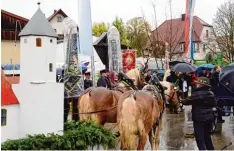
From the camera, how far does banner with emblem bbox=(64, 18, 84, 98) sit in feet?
36.1

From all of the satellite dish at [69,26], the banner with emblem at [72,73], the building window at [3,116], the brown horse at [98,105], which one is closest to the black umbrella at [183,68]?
the satellite dish at [69,26]

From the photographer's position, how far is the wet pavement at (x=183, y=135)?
1010cm

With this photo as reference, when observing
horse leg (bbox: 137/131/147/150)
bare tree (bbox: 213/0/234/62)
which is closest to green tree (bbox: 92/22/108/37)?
bare tree (bbox: 213/0/234/62)

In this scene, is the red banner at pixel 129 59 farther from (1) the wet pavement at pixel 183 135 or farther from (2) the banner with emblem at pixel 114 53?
(1) the wet pavement at pixel 183 135

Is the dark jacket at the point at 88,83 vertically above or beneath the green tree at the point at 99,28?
beneath

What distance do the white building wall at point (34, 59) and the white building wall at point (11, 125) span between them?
579mm

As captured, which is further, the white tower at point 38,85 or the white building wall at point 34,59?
the white building wall at point 34,59

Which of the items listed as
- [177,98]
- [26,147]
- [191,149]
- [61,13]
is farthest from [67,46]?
[61,13]

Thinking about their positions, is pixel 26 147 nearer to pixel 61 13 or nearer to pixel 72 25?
pixel 72 25

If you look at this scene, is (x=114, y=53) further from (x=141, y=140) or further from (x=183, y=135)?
(x=141, y=140)

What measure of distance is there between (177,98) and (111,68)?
5650 millimetres

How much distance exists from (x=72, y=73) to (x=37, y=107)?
4.46m

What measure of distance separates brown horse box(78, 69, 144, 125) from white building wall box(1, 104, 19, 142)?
2470 mm

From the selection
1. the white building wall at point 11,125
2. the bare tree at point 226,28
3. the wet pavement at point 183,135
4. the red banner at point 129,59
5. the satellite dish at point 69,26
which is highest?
the bare tree at point 226,28
